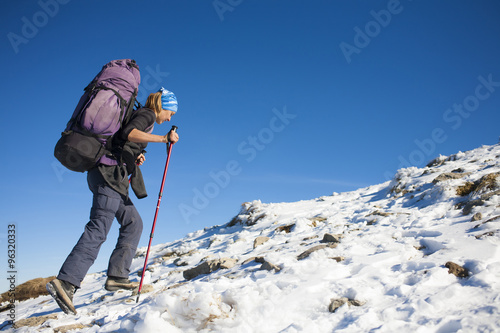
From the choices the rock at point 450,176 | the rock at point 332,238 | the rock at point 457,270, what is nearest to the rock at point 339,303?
the rock at point 457,270

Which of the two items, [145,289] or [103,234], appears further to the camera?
[145,289]

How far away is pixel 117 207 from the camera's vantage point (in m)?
3.92

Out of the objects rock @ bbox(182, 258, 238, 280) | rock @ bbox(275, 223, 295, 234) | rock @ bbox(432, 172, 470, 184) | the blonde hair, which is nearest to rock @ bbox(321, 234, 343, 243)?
rock @ bbox(182, 258, 238, 280)

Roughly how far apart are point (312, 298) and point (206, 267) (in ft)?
8.35

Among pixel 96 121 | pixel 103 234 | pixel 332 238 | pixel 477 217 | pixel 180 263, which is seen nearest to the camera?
pixel 96 121

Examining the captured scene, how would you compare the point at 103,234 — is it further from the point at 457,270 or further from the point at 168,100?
the point at 457,270

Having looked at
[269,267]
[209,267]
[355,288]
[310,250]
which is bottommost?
[355,288]

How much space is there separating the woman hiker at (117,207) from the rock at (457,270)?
11.5 ft

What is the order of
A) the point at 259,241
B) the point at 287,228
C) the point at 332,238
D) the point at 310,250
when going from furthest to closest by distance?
1. the point at 287,228
2. the point at 259,241
3. the point at 332,238
4. the point at 310,250

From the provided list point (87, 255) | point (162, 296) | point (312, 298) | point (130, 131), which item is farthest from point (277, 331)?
point (130, 131)

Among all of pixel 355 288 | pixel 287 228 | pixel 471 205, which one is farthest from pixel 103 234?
pixel 471 205

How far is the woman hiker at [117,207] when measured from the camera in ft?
11.4

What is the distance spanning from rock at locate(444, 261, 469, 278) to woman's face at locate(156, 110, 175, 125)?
387 cm

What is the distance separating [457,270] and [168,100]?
3999 mm
